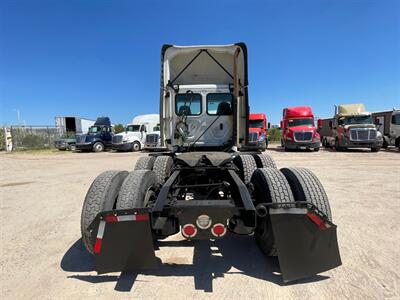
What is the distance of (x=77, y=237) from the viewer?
3637 millimetres

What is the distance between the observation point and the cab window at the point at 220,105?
5.49 metres

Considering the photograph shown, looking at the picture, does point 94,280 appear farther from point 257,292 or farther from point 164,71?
point 164,71

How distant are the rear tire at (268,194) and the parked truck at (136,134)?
18.9m

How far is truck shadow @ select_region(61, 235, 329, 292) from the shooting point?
2.48 m

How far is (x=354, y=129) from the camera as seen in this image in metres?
16.2

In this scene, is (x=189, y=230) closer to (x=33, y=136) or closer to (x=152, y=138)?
(x=152, y=138)

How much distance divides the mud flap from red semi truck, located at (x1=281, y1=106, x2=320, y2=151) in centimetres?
1677

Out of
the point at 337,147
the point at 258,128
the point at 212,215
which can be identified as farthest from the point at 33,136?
the point at 212,215

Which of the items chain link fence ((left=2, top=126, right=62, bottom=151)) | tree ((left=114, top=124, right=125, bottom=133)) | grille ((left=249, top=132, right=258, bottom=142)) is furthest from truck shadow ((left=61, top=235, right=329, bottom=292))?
tree ((left=114, top=124, right=125, bottom=133))

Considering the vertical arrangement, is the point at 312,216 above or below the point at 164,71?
below

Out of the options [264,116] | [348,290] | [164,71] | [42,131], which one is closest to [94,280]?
[348,290]

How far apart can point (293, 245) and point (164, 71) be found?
13.9 ft

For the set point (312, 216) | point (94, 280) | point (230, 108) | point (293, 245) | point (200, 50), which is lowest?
point (94, 280)

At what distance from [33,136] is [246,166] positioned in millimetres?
28976
